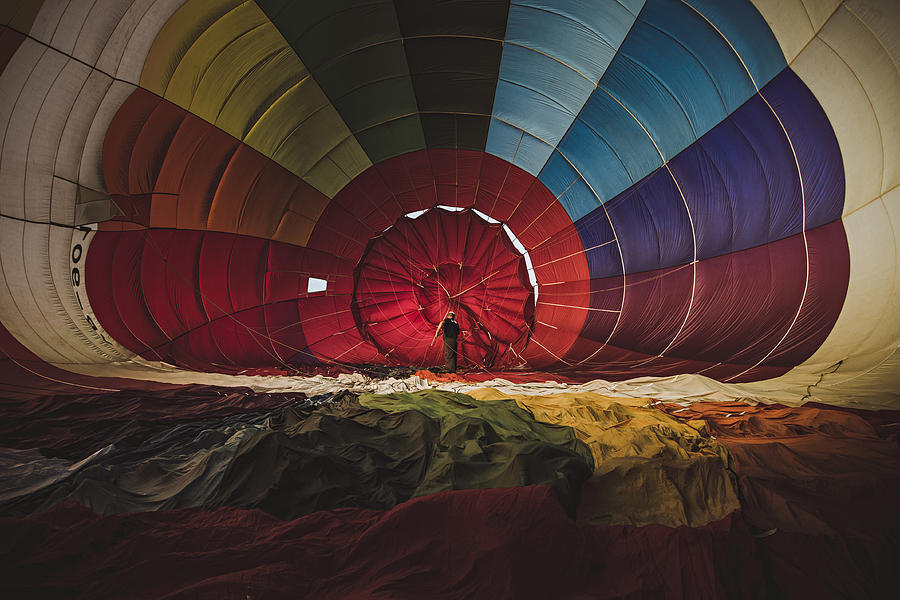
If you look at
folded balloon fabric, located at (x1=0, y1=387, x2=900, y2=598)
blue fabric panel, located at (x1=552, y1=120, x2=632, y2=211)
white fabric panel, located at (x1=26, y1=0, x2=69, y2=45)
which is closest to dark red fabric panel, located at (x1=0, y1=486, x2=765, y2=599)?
folded balloon fabric, located at (x1=0, y1=387, x2=900, y2=598)

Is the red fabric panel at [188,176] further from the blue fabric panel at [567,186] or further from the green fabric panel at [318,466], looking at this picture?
the blue fabric panel at [567,186]

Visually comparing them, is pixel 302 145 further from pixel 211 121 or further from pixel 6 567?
pixel 6 567

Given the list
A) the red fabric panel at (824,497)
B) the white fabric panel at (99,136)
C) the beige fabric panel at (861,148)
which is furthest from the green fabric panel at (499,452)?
the white fabric panel at (99,136)

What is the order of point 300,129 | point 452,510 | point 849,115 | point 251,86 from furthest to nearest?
point 300,129 < point 251,86 < point 849,115 < point 452,510

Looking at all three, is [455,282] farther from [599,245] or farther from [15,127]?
[15,127]

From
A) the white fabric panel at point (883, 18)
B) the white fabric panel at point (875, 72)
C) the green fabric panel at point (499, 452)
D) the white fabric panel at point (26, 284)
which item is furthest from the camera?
the white fabric panel at point (26, 284)

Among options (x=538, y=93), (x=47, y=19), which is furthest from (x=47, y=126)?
(x=538, y=93)
